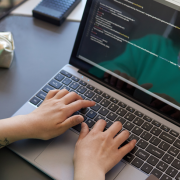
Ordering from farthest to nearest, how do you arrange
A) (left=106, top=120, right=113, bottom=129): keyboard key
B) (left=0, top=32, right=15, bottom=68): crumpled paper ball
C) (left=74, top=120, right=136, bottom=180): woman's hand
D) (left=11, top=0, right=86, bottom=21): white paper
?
1. (left=11, top=0, right=86, bottom=21): white paper
2. (left=0, top=32, right=15, bottom=68): crumpled paper ball
3. (left=106, top=120, right=113, bottom=129): keyboard key
4. (left=74, top=120, right=136, bottom=180): woman's hand

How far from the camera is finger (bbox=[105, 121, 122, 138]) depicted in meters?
0.62

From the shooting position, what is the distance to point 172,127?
66cm

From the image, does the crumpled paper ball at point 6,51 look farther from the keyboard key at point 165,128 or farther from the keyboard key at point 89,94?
the keyboard key at point 165,128

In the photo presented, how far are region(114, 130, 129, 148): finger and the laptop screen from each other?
0.43 feet

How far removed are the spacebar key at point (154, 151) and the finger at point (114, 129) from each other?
91 millimetres

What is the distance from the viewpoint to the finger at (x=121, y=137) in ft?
1.98

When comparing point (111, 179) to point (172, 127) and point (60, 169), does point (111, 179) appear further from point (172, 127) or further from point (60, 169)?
point (172, 127)

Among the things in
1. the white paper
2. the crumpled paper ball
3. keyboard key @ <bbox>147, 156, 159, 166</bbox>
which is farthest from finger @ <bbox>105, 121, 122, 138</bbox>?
the white paper

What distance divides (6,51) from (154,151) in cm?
55

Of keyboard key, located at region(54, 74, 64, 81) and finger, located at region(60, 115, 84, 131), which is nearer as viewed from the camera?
finger, located at region(60, 115, 84, 131)

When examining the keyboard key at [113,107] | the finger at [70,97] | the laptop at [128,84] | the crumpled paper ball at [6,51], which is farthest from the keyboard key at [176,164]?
the crumpled paper ball at [6,51]

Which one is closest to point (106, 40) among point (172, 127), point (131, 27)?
point (131, 27)

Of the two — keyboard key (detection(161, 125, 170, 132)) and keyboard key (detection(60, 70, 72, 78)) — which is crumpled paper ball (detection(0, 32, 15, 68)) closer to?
keyboard key (detection(60, 70, 72, 78))

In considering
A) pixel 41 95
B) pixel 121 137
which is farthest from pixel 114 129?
pixel 41 95
